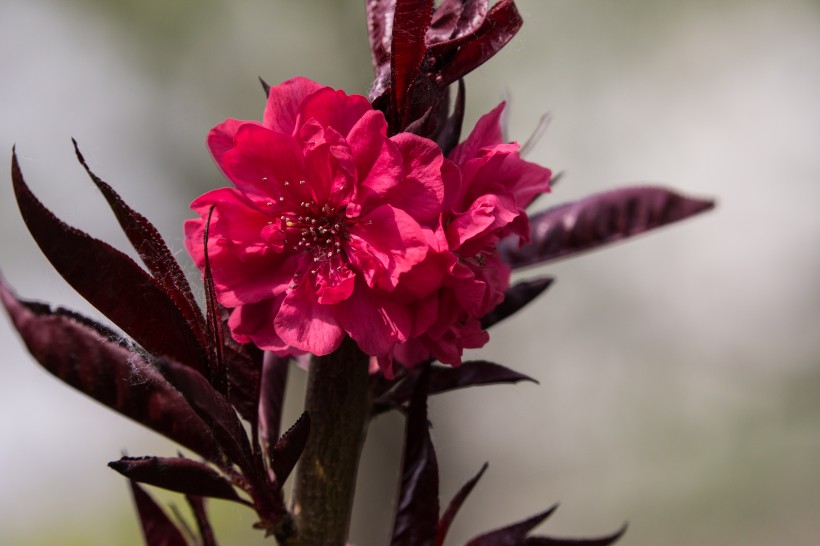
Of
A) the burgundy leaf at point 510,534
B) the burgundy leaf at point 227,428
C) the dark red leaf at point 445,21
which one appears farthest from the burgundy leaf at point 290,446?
the dark red leaf at point 445,21

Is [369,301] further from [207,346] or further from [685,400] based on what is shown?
[685,400]

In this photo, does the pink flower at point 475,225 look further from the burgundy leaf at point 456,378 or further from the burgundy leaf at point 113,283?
the burgundy leaf at point 113,283

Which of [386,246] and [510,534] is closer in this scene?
[386,246]

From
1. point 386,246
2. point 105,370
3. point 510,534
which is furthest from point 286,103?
point 510,534

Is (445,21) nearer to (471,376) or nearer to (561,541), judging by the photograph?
(471,376)

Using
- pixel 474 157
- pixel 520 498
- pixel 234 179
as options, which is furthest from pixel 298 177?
pixel 520 498

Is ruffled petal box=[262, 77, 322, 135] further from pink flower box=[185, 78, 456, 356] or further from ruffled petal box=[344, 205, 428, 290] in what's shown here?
ruffled petal box=[344, 205, 428, 290]
